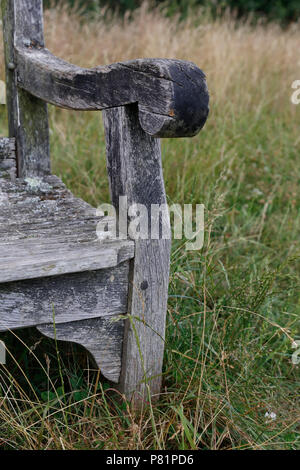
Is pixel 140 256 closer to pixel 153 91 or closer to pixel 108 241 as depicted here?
pixel 108 241

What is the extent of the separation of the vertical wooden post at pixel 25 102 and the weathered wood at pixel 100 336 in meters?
0.67

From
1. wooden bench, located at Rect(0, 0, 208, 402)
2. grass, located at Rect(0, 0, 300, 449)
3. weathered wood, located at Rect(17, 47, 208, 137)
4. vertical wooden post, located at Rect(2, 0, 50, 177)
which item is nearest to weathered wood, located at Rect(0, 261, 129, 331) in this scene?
wooden bench, located at Rect(0, 0, 208, 402)

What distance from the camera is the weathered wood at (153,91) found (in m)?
0.98

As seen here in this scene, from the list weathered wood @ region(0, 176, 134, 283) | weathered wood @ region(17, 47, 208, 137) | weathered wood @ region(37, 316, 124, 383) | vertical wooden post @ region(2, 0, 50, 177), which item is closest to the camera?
weathered wood @ region(17, 47, 208, 137)

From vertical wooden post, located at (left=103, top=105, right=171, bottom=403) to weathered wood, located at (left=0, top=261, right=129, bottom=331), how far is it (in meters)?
0.04

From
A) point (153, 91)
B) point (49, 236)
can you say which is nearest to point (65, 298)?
point (49, 236)

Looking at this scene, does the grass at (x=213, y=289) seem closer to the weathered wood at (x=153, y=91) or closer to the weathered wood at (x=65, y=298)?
the weathered wood at (x=65, y=298)

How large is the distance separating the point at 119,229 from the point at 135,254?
0.08 meters

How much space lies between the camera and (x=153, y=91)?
1.01 m

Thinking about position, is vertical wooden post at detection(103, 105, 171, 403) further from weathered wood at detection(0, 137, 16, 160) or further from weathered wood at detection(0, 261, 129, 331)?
weathered wood at detection(0, 137, 16, 160)

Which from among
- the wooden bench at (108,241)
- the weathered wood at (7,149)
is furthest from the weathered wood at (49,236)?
the weathered wood at (7,149)

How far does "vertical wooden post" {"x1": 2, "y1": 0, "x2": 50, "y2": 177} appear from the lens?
1.63 m

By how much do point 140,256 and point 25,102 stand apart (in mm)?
773
